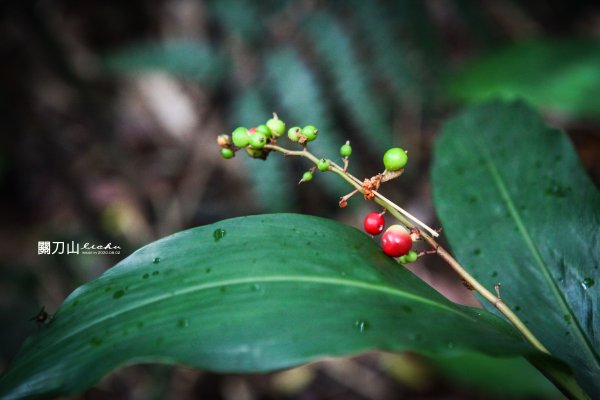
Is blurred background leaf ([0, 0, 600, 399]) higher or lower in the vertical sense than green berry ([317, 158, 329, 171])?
higher

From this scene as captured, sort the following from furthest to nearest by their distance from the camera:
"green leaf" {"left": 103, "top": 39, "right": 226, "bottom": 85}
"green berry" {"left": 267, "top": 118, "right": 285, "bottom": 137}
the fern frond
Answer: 1. "green leaf" {"left": 103, "top": 39, "right": 226, "bottom": 85}
2. the fern frond
3. "green berry" {"left": 267, "top": 118, "right": 285, "bottom": 137}

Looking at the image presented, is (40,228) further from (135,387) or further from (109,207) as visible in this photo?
(135,387)

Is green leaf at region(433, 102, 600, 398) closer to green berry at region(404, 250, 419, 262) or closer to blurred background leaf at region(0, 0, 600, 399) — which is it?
green berry at region(404, 250, 419, 262)

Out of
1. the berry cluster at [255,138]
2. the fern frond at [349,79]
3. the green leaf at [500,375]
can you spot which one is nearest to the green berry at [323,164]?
the berry cluster at [255,138]

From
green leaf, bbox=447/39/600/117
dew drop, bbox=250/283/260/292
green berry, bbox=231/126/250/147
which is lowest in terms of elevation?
dew drop, bbox=250/283/260/292

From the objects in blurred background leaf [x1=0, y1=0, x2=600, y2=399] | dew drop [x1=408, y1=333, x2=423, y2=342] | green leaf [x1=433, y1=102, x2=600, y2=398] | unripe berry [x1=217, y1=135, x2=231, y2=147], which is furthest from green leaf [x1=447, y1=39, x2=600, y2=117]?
dew drop [x1=408, y1=333, x2=423, y2=342]

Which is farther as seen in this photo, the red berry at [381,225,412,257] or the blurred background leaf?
the blurred background leaf

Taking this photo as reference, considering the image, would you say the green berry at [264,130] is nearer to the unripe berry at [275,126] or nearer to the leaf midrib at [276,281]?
the unripe berry at [275,126]
